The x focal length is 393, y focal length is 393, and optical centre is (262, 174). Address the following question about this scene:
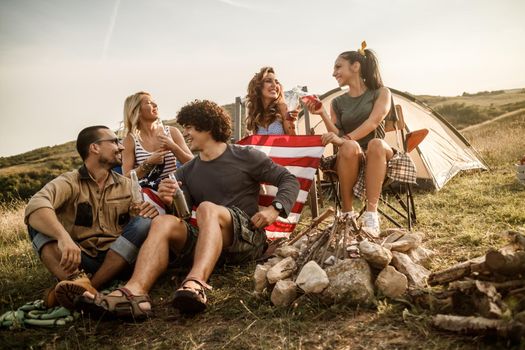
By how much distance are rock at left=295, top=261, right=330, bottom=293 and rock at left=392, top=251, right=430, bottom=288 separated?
Answer: 1.52 feet

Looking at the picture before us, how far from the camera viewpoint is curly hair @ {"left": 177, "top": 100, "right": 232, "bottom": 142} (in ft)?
10.6

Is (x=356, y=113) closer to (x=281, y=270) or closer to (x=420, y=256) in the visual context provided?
(x=420, y=256)

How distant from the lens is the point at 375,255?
227 centimetres

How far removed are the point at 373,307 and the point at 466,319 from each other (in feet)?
1.77

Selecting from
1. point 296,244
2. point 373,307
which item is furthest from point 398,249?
point 296,244

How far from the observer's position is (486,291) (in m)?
1.77

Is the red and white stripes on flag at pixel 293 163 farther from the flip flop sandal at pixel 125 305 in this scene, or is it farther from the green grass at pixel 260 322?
the flip flop sandal at pixel 125 305

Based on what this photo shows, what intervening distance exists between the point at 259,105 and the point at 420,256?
2.82m

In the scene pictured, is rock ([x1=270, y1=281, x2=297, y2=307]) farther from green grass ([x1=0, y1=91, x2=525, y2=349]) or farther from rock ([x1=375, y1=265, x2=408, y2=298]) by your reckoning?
rock ([x1=375, y1=265, x2=408, y2=298])

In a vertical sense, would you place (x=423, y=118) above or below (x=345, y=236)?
above

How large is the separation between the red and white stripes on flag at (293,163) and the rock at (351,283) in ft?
4.17

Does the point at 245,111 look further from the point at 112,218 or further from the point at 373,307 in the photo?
the point at 373,307

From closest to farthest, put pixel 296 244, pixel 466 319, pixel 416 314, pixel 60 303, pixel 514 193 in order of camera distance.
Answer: pixel 466 319 < pixel 416 314 < pixel 60 303 < pixel 296 244 < pixel 514 193

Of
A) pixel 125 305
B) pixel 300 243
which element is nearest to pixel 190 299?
pixel 125 305
